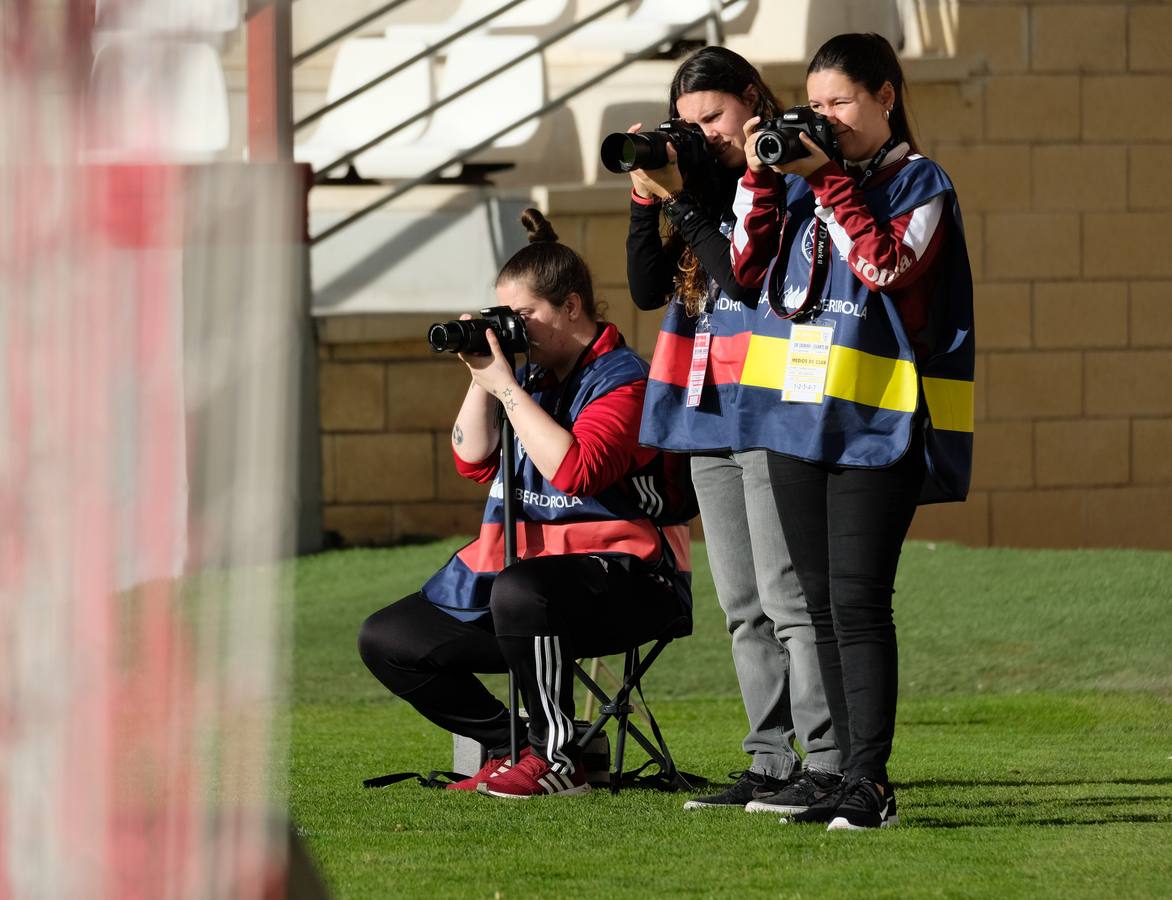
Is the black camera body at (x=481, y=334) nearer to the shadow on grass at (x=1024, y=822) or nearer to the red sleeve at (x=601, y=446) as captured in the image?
the red sleeve at (x=601, y=446)

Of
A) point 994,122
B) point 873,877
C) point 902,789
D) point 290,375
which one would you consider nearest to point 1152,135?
point 994,122

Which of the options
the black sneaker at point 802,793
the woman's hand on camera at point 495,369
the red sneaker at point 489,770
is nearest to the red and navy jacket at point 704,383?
the woman's hand on camera at point 495,369

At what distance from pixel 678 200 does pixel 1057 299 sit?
581 centimetres

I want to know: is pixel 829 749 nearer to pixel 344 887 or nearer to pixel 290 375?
pixel 344 887

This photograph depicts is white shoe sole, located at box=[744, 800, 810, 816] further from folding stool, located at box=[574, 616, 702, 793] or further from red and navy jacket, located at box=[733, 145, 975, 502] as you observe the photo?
red and navy jacket, located at box=[733, 145, 975, 502]

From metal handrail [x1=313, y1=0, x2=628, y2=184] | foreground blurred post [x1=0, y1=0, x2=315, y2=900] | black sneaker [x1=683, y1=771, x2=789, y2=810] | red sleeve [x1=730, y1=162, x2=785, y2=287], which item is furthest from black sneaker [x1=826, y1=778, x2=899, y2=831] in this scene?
metal handrail [x1=313, y1=0, x2=628, y2=184]

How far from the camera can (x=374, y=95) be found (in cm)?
1046

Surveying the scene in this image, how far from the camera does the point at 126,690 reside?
153cm

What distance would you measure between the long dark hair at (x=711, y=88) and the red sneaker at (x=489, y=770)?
102cm

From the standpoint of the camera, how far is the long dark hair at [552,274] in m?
4.17

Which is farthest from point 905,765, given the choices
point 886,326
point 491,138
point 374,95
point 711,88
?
point 374,95

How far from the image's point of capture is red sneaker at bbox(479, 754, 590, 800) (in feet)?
12.9

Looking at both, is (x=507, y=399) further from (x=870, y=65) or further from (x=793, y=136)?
(x=870, y=65)

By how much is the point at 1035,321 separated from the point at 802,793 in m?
5.95
